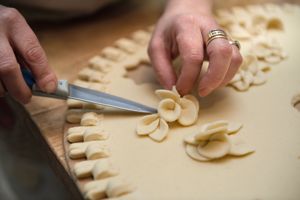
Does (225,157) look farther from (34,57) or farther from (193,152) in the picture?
(34,57)

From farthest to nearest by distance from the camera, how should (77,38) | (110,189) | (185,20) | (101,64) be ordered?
(77,38), (101,64), (185,20), (110,189)

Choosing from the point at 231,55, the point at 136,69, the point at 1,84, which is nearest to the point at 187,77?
the point at 231,55

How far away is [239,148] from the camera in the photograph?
73 cm

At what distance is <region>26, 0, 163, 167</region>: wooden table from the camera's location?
91cm

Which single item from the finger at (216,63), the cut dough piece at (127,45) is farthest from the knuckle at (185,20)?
the cut dough piece at (127,45)

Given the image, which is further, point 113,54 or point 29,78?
point 113,54

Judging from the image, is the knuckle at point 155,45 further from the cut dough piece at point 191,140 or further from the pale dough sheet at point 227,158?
the cut dough piece at point 191,140

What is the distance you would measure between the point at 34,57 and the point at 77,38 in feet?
1.32

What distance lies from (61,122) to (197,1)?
463 mm

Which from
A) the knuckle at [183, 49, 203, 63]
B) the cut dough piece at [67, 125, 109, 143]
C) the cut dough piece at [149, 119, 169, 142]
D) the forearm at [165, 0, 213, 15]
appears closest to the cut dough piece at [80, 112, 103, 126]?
the cut dough piece at [67, 125, 109, 143]

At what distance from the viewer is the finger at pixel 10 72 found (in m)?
0.74

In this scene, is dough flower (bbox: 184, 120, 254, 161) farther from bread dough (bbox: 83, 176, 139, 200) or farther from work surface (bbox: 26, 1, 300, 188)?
work surface (bbox: 26, 1, 300, 188)

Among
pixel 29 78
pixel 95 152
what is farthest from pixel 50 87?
pixel 95 152

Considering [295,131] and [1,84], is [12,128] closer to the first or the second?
[1,84]
